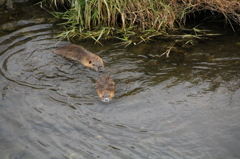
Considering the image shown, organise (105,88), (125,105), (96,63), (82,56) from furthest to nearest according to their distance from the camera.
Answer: (82,56) < (96,63) < (105,88) < (125,105)

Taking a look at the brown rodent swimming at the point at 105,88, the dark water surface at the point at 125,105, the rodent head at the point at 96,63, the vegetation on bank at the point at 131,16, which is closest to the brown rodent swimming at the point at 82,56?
the rodent head at the point at 96,63

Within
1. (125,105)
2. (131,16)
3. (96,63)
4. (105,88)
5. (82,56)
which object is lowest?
(125,105)

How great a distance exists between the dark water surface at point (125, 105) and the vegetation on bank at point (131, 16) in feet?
2.17

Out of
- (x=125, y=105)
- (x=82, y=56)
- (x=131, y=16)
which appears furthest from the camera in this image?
(x=131, y=16)

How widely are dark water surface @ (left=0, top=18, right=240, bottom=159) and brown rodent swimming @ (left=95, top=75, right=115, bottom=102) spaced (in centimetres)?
11

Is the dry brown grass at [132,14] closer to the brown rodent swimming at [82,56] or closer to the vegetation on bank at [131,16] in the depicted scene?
the vegetation on bank at [131,16]

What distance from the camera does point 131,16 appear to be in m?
8.23

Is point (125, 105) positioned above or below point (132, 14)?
below

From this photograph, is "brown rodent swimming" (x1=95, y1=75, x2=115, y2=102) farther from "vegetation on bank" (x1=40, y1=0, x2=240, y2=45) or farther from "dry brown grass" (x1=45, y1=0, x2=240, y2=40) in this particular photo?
"dry brown grass" (x1=45, y1=0, x2=240, y2=40)

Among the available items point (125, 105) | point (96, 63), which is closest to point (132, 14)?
point (96, 63)

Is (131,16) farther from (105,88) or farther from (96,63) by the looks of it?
(105,88)

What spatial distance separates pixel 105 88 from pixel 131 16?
327 cm

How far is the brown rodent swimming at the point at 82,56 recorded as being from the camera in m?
6.54

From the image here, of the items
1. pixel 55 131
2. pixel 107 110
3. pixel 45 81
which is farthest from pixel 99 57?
pixel 55 131
